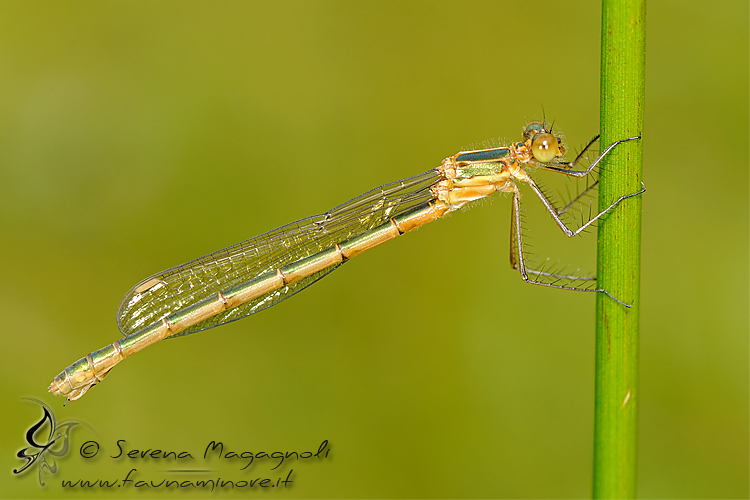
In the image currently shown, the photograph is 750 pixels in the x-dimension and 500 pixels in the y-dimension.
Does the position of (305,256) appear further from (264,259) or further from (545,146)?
(545,146)

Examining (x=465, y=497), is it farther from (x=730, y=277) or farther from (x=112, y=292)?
(x=112, y=292)

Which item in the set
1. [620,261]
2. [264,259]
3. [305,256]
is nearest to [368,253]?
[305,256]

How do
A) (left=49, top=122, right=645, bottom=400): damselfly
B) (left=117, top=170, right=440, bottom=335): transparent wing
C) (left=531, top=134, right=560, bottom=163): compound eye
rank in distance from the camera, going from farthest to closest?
(left=117, top=170, right=440, bottom=335): transparent wing < (left=49, top=122, right=645, bottom=400): damselfly < (left=531, top=134, right=560, bottom=163): compound eye

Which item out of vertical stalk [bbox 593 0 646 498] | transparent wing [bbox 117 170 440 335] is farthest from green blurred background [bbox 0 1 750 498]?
vertical stalk [bbox 593 0 646 498]

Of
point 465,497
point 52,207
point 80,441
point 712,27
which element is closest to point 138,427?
point 80,441

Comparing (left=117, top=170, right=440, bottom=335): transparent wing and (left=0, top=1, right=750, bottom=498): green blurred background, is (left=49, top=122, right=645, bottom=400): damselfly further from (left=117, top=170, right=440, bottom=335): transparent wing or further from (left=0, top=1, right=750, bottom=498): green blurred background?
(left=0, top=1, right=750, bottom=498): green blurred background

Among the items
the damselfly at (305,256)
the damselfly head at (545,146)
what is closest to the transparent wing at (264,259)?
the damselfly at (305,256)

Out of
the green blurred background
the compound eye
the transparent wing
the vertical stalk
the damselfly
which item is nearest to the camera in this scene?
the vertical stalk

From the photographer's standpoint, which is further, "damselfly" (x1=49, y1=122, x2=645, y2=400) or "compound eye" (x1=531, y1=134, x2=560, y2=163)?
"damselfly" (x1=49, y1=122, x2=645, y2=400)

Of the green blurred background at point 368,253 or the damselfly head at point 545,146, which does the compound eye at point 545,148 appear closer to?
the damselfly head at point 545,146
